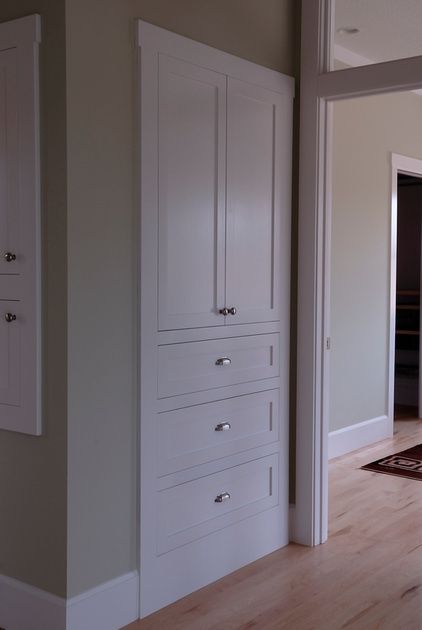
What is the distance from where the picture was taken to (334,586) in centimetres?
302

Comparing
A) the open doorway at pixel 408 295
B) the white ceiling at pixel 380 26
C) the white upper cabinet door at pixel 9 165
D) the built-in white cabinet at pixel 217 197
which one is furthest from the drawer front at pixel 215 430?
the open doorway at pixel 408 295

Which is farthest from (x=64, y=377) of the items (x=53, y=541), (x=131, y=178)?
(x=131, y=178)

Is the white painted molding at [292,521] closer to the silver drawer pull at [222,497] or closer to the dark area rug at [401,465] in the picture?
the silver drawer pull at [222,497]

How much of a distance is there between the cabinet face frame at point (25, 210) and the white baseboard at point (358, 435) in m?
2.89

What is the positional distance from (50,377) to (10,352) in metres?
0.20

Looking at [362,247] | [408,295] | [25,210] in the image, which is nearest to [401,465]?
[362,247]

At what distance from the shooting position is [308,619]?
274cm

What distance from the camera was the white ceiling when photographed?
360 centimetres

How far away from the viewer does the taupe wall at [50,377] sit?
2441 mm

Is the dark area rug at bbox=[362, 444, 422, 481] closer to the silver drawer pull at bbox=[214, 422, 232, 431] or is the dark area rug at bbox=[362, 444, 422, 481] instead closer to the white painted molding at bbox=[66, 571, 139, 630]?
the silver drawer pull at bbox=[214, 422, 232, 431]

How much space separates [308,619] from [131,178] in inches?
66.0

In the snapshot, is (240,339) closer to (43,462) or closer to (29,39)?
(43,462)

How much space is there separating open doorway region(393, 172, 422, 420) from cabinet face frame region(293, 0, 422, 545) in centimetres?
371

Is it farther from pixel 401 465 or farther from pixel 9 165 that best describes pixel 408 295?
pixel 9 165
